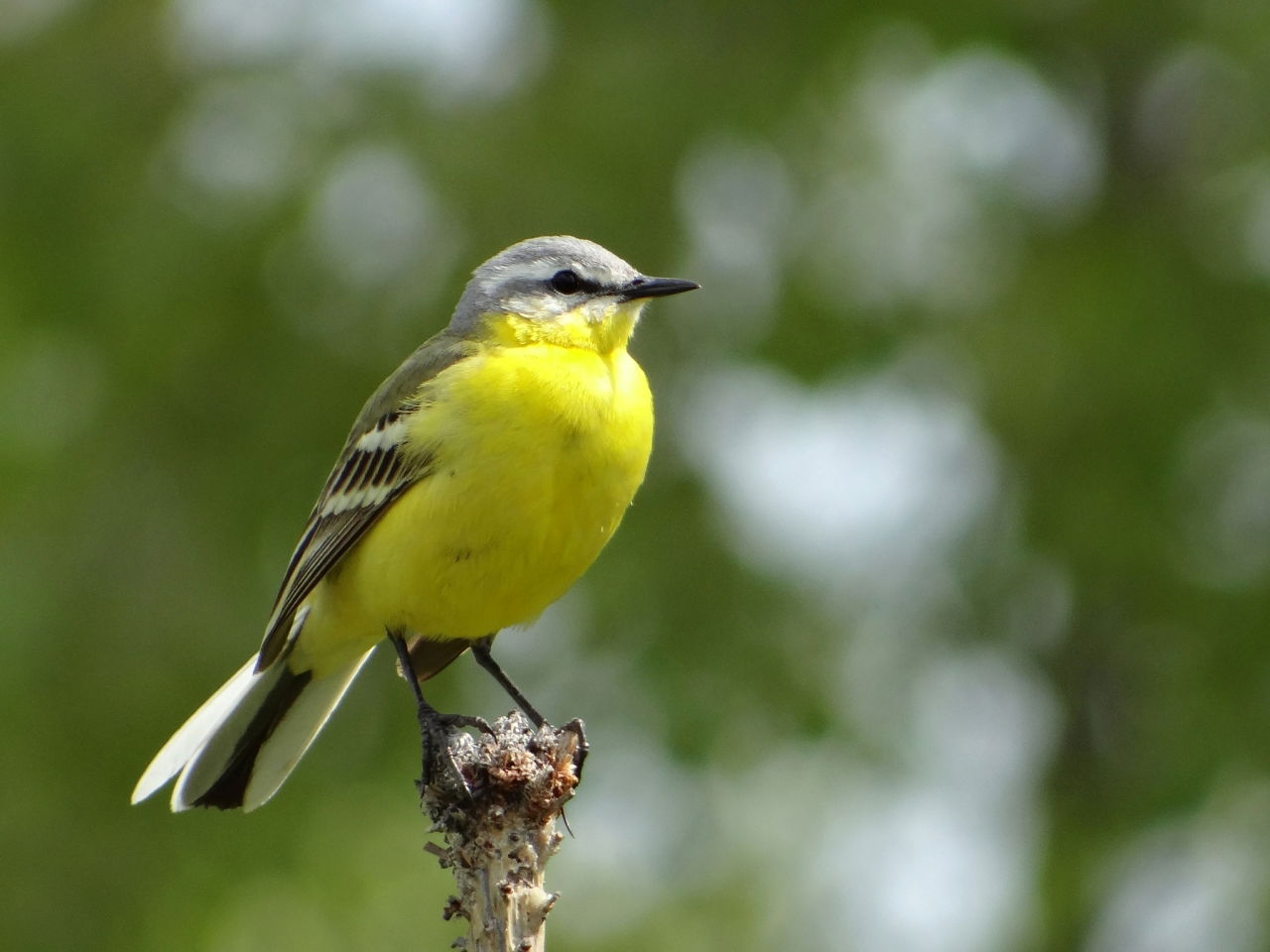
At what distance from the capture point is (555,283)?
5.72 m

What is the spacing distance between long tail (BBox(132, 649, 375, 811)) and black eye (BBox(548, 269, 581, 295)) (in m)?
1.48

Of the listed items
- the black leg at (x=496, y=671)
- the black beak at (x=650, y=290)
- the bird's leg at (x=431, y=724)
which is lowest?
the bird's leg at (x=431, y=724)

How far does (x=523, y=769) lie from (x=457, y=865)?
258mm

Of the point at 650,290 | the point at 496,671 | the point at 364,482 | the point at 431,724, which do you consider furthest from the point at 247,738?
the point at 650,290

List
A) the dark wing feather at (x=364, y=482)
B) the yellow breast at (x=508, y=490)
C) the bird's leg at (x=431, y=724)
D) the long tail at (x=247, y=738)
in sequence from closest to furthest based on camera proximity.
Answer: the bird's leg at (x=431, y=724) < the yellow breast at (x=508, y=490) < the dark wing feather at (x=364, y=482) < the long tail at (x=247, y=738)

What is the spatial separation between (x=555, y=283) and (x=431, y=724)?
1726mm

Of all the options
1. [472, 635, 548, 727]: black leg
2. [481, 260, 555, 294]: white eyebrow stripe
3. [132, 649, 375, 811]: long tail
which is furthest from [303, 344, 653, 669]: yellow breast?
[132, 649, 375, 811]: long tail

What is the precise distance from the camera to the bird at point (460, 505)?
489 cm

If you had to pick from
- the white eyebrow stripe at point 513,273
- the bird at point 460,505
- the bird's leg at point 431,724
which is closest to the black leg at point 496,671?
the bird at point 460,505

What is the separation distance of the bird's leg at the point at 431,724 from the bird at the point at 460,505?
0.02 m

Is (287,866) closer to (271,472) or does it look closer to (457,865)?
(271,472)

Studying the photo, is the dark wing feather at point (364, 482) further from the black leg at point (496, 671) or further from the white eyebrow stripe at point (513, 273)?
the black leg at point (496, 671)

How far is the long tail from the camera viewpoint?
5484 millimetres

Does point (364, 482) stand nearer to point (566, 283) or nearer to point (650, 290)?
point (566, 283)
